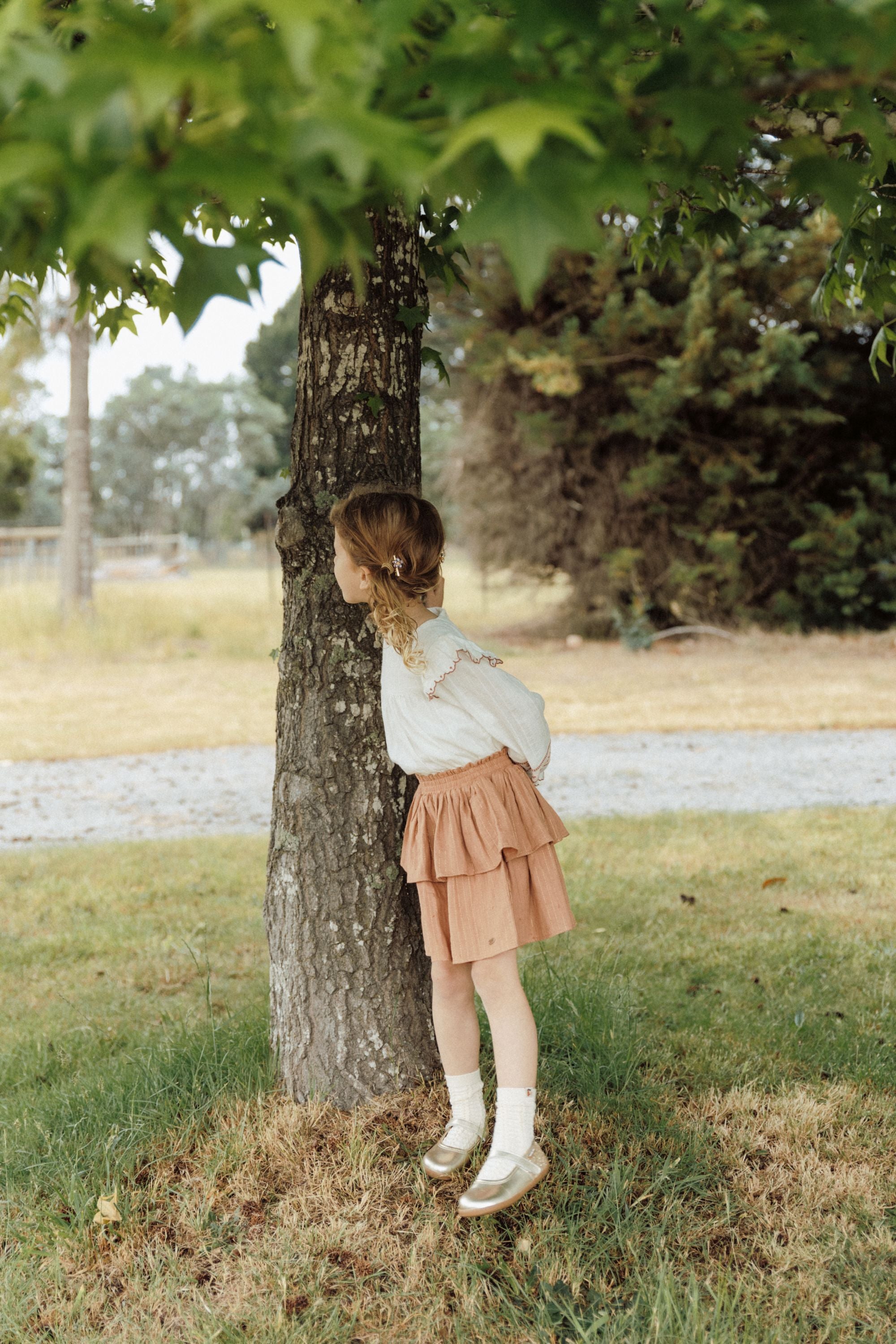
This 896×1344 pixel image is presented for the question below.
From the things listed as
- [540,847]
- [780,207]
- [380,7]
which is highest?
[780,207]

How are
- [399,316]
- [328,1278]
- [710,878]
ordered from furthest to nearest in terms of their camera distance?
[710,878], [399,316], [328,1278]

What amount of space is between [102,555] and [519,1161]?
131 ft

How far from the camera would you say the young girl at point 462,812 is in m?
2.33

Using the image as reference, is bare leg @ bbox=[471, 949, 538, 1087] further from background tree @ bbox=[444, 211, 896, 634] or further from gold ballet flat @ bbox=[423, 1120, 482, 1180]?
background tree @ bbox=[444, 211, 896, 634]

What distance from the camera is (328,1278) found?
7.09ft

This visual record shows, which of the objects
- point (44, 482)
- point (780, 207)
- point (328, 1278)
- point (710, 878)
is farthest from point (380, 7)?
point (44, 482)

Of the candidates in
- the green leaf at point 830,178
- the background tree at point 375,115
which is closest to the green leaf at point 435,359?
the background tree at point 375,115

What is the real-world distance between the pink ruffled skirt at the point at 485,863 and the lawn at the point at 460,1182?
556 millimetres

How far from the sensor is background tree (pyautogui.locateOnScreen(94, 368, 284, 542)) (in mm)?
45312

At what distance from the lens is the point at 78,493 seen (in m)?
14.0

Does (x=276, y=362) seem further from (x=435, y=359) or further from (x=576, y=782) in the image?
(x=435, y=359)

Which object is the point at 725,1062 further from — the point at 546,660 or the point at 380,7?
the point at 546,660

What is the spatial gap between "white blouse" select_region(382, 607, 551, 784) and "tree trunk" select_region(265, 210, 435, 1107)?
258 mm

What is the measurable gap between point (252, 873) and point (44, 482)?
48.6 meters
